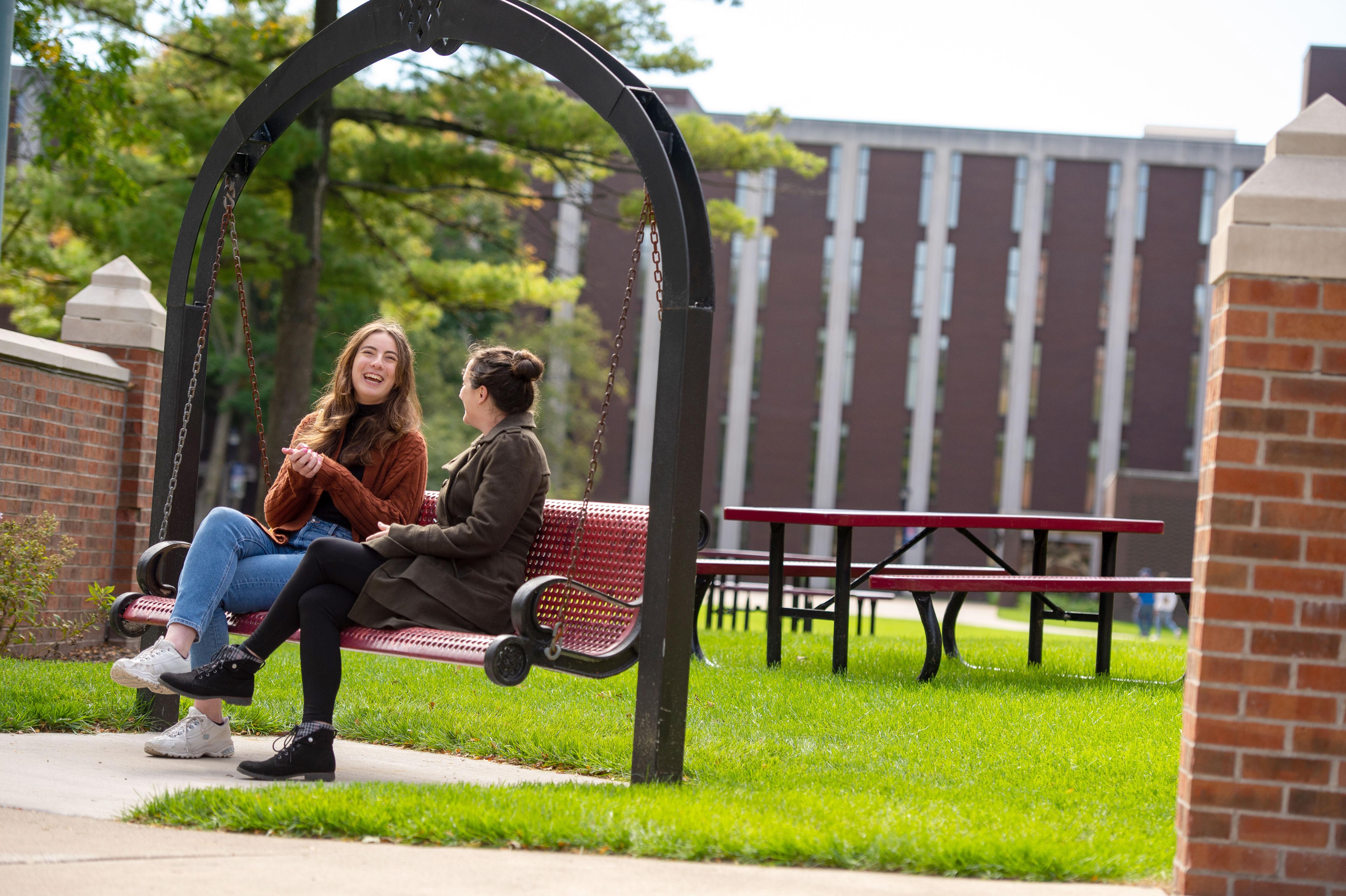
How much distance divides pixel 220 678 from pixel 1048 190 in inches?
1791

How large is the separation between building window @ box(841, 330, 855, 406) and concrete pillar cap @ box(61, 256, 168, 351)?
39572 millimetres

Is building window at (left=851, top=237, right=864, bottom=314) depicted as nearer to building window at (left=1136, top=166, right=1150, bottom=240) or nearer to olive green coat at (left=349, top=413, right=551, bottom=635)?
building window at (left=1136, top=166, right=1150, bottom=240)

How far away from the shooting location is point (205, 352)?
5828 millimetres

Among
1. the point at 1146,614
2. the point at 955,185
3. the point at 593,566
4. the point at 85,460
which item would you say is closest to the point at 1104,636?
the point at 593,566

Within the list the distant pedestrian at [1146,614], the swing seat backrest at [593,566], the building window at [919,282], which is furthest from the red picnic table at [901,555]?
the building window at [919,282]

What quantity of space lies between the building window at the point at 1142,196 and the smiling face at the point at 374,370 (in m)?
45.0

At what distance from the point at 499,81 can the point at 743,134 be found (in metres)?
3.36

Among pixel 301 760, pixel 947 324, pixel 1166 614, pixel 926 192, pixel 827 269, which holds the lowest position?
pixel 1166 614

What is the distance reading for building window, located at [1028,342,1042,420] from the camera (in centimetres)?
4631

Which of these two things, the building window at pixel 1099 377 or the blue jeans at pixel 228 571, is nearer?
the blue jeans at pixel 228 571

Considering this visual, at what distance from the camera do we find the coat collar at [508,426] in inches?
187

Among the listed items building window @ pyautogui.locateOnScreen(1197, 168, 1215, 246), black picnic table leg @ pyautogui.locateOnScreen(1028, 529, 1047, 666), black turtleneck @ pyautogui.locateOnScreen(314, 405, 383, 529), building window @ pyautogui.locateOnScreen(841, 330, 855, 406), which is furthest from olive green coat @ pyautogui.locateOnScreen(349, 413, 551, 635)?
building window @ pyautogui.locateOnScreen(1197, 168, 1215, 246)

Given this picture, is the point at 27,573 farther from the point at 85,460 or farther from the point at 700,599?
the point at 700,599

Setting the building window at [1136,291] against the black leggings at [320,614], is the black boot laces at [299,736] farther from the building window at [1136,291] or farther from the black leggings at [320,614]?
the building window at [1136,291]
